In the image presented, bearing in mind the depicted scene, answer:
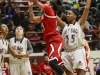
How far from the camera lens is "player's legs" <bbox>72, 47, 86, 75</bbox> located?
8.25 meters

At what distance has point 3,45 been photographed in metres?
8.81

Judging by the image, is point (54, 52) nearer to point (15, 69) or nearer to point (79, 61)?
point (79, 61)

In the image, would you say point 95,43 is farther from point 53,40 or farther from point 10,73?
point 53,40

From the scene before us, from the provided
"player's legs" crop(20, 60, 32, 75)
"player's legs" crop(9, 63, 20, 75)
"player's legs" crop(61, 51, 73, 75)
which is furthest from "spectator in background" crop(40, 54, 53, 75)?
"player's legs" crop(61, 51, 73, 75)

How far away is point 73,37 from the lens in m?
8.26

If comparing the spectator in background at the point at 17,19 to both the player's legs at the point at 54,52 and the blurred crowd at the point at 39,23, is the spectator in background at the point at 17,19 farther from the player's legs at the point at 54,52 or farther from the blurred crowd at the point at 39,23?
the player's legs at the point at 54,52

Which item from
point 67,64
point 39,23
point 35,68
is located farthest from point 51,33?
point 39,23

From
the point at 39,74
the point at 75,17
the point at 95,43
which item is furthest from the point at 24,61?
the point at 95,43

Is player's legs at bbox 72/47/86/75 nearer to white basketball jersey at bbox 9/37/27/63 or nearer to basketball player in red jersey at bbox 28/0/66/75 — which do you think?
basketball player in red jersey at bbox 28/0/66/75

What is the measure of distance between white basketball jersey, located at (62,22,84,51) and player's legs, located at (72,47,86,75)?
14 centimetres

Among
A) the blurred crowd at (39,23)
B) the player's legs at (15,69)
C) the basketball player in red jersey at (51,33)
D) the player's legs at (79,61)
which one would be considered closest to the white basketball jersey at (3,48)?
the basketball player in red jersey at (51,33)

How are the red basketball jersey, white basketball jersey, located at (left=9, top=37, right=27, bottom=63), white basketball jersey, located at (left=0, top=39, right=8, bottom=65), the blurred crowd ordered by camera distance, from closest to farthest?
the red basketball jersey < white basketball jersey, located at (left=0, top=39, right=8, bottom=65) < white basketball jersey, located at (left=9, top=37, right=27, bottom=63) < the blurred crowd

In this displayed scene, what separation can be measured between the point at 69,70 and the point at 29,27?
6.55 m

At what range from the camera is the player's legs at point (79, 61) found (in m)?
8.25
